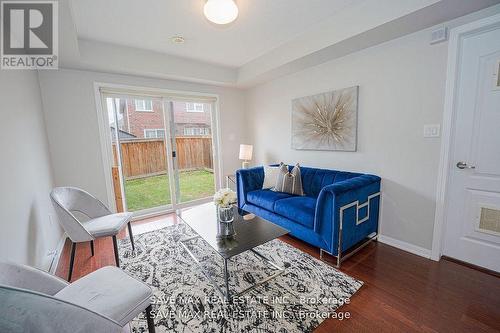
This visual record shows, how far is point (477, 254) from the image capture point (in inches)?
80.5

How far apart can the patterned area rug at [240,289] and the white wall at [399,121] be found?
109 cm

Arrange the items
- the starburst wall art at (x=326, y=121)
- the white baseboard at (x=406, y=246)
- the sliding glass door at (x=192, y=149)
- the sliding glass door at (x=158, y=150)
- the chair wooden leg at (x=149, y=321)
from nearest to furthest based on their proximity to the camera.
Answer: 1. the chair wooden leg at (x=149, y=321)
2. the white baseboard at (x=406, y=246)
3. the starburst wall art at (x=326, y=121)
4. the sliding glass door at (x=158, y=150)
5. the sliding glass door at (x=192, y=149)

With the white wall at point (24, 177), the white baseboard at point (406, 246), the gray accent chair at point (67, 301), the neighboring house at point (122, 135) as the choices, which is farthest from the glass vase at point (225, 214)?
the neighboring house at point (122, 135)

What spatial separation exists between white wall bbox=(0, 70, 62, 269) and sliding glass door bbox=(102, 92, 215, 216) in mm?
936

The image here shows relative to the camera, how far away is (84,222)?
2.33 meters

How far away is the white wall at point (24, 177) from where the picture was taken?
1482 millimetres

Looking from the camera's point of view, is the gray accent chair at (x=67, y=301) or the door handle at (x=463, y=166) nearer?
the gray accent chair at (x=67, y=301)

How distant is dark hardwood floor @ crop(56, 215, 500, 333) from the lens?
1465 millimetres

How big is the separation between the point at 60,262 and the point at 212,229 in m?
1.79

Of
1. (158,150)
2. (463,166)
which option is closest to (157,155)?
(158,150)

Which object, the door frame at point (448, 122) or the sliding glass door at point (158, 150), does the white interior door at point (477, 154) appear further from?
the sliding glass door at point (158, 150)

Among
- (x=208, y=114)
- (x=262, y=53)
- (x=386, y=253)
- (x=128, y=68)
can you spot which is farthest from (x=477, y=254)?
(x=128, y=68)

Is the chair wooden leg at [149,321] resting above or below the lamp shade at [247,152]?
below

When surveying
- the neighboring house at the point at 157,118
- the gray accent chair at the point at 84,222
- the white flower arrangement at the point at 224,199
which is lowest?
the gray accent chair at the point at 84,222
